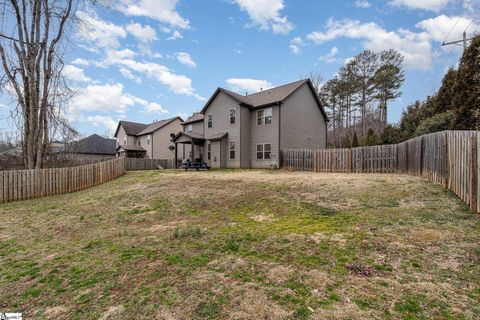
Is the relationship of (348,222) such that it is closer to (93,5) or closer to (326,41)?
→ (93,5)

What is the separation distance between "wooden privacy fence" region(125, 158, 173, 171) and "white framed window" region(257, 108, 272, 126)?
1452cm

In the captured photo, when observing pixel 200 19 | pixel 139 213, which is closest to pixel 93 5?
pixel 200 19

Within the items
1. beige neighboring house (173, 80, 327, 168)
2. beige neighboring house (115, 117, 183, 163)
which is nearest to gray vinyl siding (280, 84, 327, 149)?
beige neighboring house (173, 80, 327, 168)

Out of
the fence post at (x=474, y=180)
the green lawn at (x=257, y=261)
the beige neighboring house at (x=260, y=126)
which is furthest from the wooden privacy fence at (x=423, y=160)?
the beige neighboring house at (x=260, y=126)

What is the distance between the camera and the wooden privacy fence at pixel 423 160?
18.6ft

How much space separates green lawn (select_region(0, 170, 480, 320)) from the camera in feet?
8.86

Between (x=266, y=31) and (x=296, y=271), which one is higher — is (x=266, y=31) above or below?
above

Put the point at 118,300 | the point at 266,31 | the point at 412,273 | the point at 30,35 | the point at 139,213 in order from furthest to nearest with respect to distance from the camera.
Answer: the point at 266,31 < the point at 30,35 < the point at 139,213 < the point at 412,273 < the point at 118,300

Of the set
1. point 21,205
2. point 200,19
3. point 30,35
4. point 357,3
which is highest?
point 357,3

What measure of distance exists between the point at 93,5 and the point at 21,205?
10525 millimetres

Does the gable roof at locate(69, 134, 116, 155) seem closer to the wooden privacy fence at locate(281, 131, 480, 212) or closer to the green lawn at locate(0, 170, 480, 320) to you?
the wooden privacy fence at locate(281, 131, 480, 212)

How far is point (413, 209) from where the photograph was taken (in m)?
5.98

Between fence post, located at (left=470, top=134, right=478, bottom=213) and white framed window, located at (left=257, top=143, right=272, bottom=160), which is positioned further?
white framed window, located at (left=257, top=143, right=272, bottom=160)

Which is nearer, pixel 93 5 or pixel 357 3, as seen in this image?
pixel 93 5
